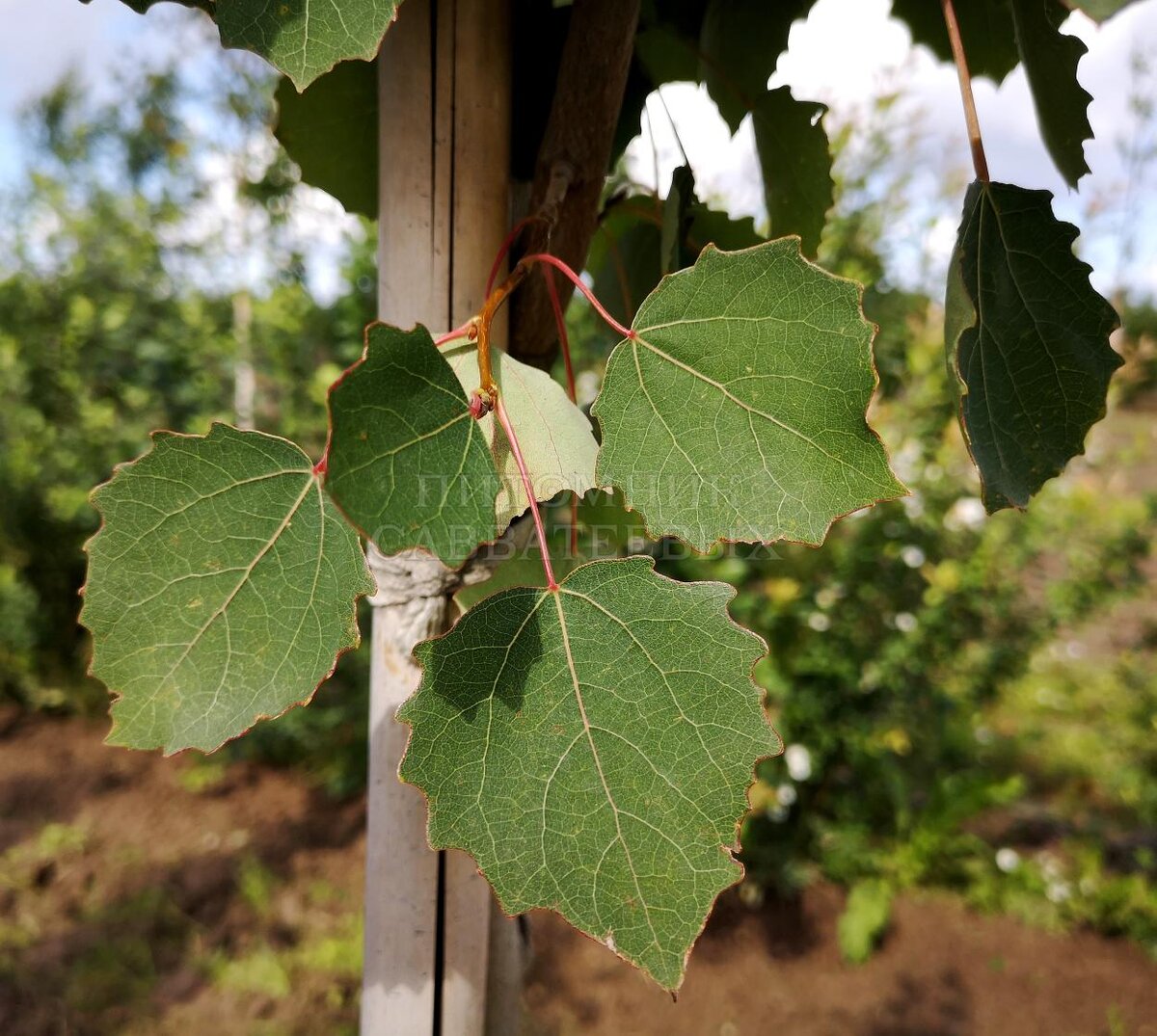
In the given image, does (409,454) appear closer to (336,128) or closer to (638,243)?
(336,128)

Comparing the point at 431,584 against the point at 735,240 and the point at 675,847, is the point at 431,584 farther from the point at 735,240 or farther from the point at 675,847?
the point at 735,240

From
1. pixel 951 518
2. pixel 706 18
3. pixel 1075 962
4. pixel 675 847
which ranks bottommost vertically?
pixel 1075 962

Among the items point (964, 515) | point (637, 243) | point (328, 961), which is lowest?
point (328, 961)

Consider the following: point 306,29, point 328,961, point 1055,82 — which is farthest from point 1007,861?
point 306,29

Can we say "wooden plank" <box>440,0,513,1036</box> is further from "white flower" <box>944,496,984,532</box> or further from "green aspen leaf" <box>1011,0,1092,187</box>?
"white flower" <box>944,496,984,532</box>

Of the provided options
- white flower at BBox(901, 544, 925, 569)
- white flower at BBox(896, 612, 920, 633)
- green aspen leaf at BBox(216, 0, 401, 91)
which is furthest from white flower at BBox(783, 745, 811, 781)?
green aspen leaf at BBox(216, 0, 401, 91)

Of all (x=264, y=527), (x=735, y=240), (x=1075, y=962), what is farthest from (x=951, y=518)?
(x=264, y=527)
